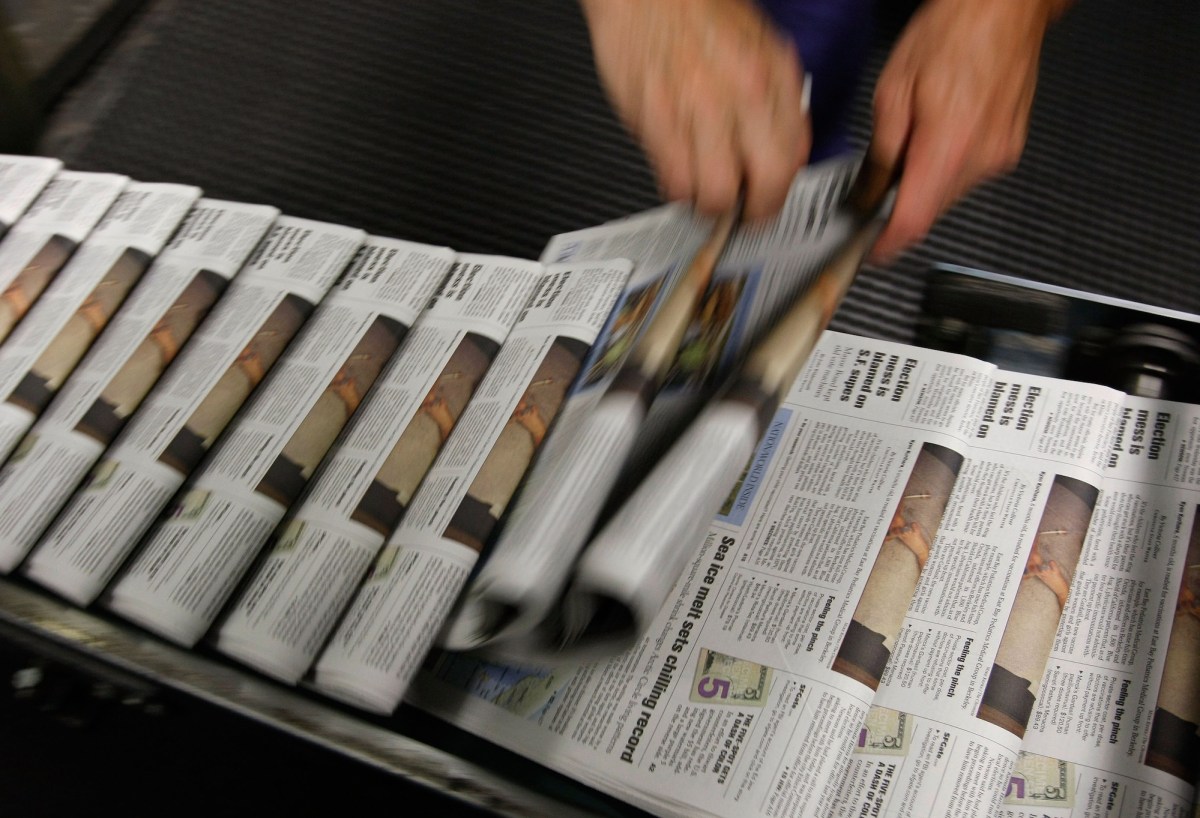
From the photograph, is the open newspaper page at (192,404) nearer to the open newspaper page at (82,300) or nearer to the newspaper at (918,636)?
the open newspaper page at (82,300)

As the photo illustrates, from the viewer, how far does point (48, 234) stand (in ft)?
2.60

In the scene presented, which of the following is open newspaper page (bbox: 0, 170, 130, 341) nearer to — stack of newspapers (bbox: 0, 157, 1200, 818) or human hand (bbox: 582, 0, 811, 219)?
stack of newspapers (bbox: 0, 157, 1200, 818)

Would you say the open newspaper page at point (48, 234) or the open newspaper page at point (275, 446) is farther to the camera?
the open newspaper page at point (48, 234)

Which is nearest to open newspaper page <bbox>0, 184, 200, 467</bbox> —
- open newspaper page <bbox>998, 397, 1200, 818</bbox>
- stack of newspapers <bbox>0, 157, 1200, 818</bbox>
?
stack of newspapers <bbox>0, 157, 1200, 818</bbox>

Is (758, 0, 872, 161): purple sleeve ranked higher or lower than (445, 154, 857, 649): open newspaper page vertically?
higher

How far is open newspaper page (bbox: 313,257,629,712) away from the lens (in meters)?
0.55

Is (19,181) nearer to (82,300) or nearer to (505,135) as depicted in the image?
(82,300)

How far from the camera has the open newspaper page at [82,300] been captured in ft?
2.29

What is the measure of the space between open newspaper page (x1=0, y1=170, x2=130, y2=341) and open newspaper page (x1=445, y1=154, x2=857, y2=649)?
539mm

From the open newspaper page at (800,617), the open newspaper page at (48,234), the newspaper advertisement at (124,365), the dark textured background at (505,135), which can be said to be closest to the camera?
the open newspaper page at (800,617)

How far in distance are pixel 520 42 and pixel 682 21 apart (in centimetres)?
57

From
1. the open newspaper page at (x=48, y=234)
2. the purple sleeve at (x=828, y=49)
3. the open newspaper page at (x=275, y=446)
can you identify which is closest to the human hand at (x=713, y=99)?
the purple sleeve at (x=828, y=49)

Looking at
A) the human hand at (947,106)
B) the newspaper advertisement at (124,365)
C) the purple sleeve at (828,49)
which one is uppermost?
the purple sleeve at (828,49)

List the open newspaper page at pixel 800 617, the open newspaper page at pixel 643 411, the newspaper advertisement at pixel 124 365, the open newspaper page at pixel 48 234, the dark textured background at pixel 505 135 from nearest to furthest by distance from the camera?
the open newspaper page at pixel 643 411 < the open newspaper page at pixel 800 617 < the newspaper advertisement at pixel 124 365 < the open newspaper page at pixel 48 234 < the dark textured background at pixel 505 135
